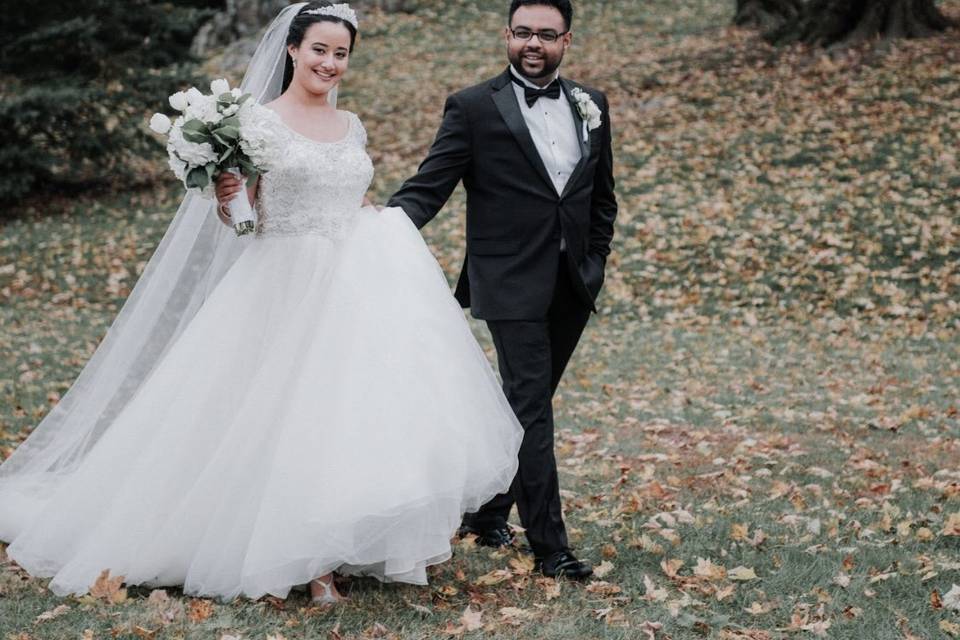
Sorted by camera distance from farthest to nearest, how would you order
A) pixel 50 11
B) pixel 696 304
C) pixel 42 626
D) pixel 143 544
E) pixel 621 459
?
pixel 50 11, pixel 696 304, pixel 621 459, pixel 143 544, pixel 42 626

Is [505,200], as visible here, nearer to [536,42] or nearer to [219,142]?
[536,42]

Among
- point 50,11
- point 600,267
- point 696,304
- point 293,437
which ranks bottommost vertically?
point 696,304

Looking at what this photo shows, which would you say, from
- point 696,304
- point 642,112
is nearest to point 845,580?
point 696,304

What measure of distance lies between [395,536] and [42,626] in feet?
4.14

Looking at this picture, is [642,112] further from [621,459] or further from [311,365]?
[311,365]

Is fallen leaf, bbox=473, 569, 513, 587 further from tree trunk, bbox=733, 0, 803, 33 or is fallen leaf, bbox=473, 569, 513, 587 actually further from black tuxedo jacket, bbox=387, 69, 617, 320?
tree trunk, bbox=733, 0, 803, 33

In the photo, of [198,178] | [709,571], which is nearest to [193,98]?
[198,178]

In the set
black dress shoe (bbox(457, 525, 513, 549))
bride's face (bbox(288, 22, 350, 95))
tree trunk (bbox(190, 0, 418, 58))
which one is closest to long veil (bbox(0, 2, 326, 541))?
bride's face (bbox(288, 22, 350, 95))

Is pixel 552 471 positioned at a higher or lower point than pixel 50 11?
lower

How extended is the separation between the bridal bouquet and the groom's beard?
1.02m

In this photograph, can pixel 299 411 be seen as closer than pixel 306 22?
Yes

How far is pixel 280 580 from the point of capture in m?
3.85

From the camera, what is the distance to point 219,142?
13.3ft

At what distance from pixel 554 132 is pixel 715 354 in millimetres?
5760
